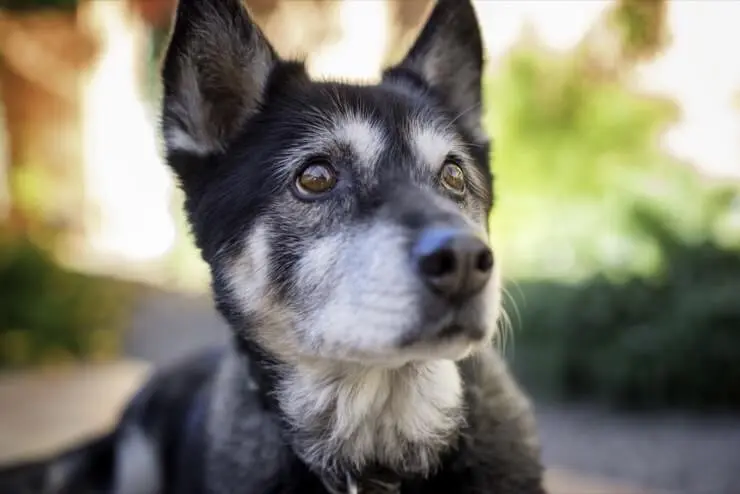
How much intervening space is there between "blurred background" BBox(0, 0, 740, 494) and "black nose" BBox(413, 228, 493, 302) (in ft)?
4.92

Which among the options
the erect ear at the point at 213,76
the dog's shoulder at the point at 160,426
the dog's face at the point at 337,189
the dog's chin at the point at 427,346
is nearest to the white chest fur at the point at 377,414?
the dog's face at the point at 337,189

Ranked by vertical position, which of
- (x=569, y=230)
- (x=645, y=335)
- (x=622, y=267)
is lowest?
(x=645, y=335)

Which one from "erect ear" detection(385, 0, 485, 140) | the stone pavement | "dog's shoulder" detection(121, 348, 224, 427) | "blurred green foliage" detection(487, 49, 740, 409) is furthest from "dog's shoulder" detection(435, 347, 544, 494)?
"blurred green foliage" detection(487, 49, 740, 409)

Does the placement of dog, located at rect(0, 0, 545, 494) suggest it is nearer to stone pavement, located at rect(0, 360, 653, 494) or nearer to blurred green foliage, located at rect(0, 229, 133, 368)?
stone pavement, located at rect(0, 360, 653, 494)

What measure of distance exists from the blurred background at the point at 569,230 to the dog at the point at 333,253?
2.39 feet

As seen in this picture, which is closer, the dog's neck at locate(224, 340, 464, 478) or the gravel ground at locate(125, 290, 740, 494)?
the dog's neck at locate(224, 340, 464, 478)

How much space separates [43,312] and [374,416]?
4.54 meters

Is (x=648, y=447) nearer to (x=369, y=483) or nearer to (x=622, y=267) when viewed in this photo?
(x=622, y=267)

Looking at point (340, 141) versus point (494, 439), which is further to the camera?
point (494, 439)

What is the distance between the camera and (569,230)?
18.6 ft

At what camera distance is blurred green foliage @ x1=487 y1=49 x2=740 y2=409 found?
15.4ft

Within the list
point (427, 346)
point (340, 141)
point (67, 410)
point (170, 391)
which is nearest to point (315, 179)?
point (340, 141)

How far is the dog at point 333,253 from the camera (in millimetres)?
1986

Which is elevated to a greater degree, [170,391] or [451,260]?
[451,260]
